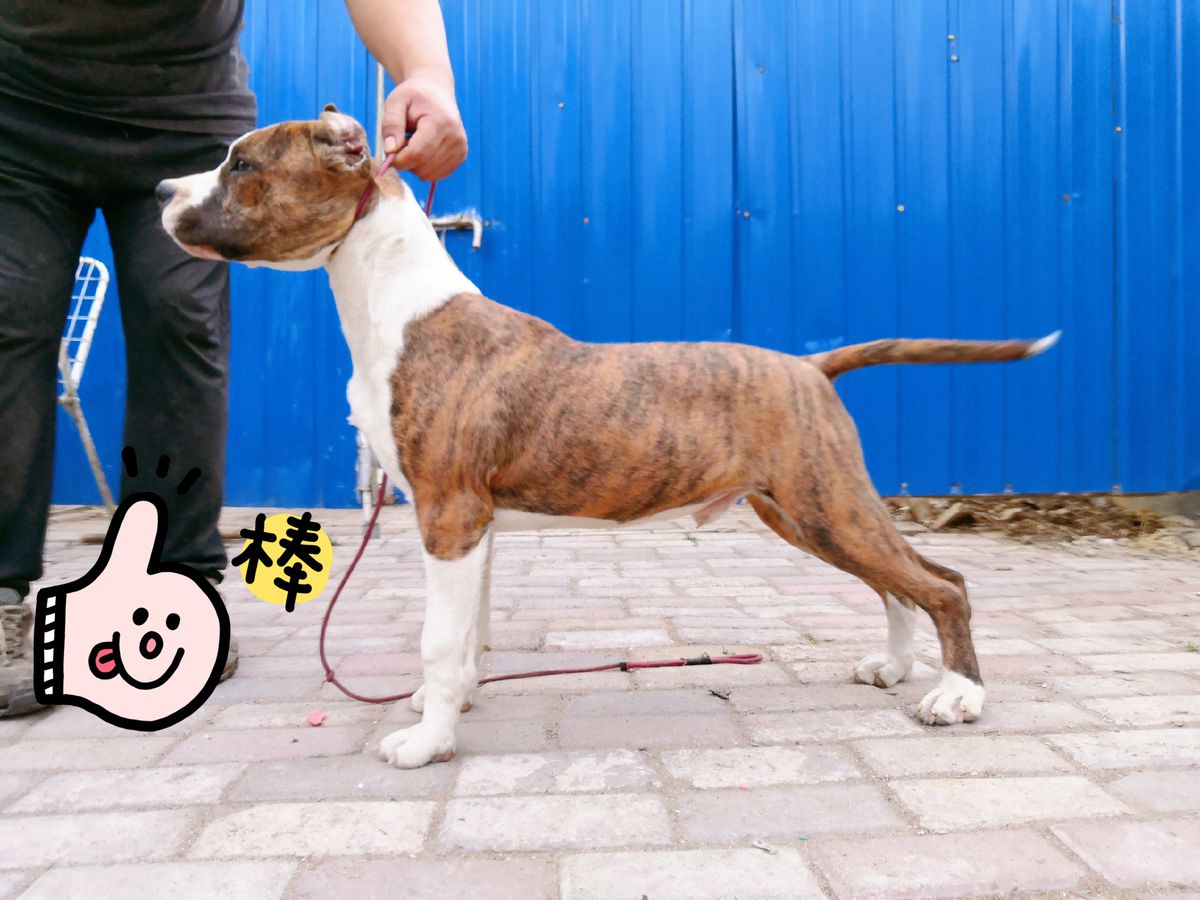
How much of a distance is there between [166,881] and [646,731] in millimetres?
1076

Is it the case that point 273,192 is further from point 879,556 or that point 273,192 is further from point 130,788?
point 879,556

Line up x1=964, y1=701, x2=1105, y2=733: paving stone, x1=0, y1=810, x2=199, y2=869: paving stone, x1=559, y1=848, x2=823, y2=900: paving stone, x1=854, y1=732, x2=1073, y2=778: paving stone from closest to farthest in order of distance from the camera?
→ x1=559, y1=848, x2=823, y2=900: paving stone → x1=0, y1=810, x2=199, y2=869: paving stone → x1=854, y1=732, x2=1073, y2=778: paving stone → x1=964, y1=701, x2=1105, y2=733: paving stone

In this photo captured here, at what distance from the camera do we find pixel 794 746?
A: 2025 mm

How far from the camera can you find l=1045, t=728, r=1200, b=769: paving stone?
1897mm

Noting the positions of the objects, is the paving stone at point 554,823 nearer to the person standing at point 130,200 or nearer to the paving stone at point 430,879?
the paving stone at point 430,879

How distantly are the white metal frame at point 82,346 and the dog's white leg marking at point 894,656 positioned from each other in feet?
12.3

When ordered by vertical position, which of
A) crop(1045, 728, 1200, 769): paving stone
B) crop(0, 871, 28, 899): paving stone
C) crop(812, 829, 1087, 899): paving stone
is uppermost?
crop(0, 871, 28, 899): paving stone

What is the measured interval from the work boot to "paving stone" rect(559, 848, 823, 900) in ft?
5.35

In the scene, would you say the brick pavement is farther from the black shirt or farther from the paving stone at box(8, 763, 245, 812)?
the black shirt

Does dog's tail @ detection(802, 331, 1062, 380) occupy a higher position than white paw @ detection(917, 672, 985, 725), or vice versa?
dog's tail @ detection(802, 331, 1062, 380)

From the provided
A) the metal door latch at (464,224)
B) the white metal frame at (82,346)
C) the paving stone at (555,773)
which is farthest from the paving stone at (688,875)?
the metal door latch at (464,224)

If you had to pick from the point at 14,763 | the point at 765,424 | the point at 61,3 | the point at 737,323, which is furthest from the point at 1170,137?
the point at 14,763

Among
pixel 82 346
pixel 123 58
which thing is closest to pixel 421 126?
pixel 123 58

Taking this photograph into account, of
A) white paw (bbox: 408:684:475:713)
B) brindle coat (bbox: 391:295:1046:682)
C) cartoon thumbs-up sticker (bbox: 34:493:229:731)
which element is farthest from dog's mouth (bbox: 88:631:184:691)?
brindle coat (bbox: 391:295:1046:682)
